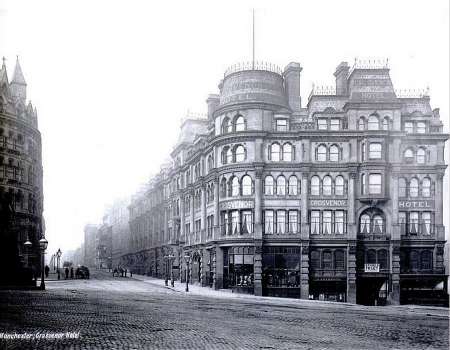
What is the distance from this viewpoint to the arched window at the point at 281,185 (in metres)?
50.6

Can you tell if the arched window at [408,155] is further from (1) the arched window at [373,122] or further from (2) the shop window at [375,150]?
(1) the arched window at [373,122]

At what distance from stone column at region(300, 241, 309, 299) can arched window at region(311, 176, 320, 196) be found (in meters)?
4.27

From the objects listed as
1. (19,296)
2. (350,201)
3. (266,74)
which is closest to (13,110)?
(266,74)

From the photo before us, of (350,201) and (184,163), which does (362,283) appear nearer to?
(350,201)

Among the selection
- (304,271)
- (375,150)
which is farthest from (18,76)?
(375,150)

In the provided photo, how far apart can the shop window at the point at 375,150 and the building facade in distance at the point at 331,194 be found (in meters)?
0.08

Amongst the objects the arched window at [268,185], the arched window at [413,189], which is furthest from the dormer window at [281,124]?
the arched window at [413,189]

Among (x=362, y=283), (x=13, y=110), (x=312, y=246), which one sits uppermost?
(x=13, y=110)

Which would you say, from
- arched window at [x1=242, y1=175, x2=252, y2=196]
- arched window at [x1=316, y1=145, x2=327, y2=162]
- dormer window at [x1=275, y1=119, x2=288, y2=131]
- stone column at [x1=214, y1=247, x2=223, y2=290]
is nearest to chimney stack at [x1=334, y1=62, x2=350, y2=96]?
arched window at [x1=316, y1=145, x2=327, y2=162]

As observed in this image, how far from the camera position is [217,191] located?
175 ft

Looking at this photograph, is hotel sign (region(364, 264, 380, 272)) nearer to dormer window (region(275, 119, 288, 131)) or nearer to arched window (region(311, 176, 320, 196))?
arched window (region(311, 176, 320, 196))

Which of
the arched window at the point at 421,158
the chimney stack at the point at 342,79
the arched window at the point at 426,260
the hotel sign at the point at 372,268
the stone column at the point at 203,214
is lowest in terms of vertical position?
the hotel sign at the point at 372,268

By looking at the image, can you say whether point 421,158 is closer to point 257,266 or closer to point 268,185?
point 268,185

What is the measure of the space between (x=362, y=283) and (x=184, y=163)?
82.1 feet
